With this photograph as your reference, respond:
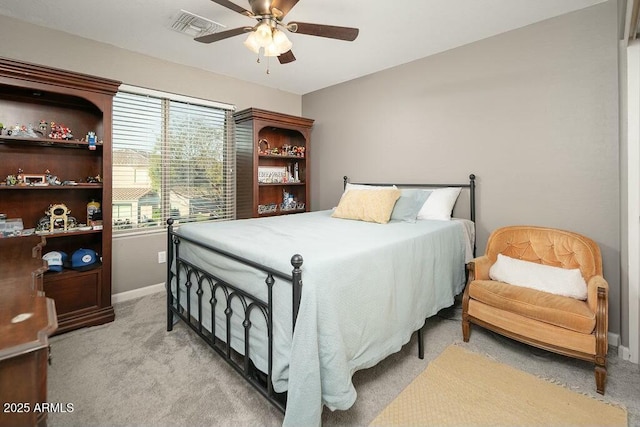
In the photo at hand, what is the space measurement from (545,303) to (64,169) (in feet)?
12.7

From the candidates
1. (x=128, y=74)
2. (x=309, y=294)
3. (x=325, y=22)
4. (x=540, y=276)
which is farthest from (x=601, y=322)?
(x=128, y=74)

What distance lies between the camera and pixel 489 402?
1667 mm

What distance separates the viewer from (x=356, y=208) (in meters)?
2.88

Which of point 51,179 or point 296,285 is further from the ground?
point 51,179

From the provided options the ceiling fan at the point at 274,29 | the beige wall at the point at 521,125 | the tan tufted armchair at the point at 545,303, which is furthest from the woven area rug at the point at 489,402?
the ceiling fan at the point at 274,29

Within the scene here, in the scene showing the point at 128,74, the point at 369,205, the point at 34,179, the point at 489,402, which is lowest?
the point at 489,402

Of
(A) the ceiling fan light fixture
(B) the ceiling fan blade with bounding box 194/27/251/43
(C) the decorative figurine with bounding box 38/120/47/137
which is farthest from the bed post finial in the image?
(C) the decorative figurine with bounding box 38/120/47/137

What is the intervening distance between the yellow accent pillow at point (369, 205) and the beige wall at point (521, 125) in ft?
2.34

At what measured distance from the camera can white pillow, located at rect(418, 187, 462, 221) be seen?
2.85 m

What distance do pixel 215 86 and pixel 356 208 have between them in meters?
2.31

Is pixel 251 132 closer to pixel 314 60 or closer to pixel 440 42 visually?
pixel 314 60

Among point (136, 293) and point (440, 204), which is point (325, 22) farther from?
point (136, 293)

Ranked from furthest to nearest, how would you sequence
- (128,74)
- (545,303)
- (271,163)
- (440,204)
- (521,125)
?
(271,163) → (128,74) → (440,204) → (521,125) → (545,303)

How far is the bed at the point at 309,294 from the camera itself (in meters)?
1.33
